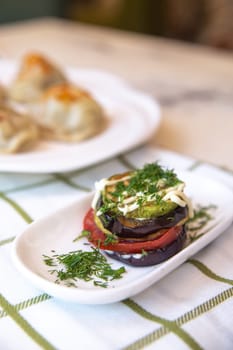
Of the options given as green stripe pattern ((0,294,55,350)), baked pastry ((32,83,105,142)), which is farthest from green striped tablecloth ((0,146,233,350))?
baked pastry ((32,83,105,142))

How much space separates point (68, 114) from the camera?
1.12m

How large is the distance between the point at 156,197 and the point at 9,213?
248 mm

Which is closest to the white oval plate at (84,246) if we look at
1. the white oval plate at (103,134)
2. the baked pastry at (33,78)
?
the white oval plate at (103,134)

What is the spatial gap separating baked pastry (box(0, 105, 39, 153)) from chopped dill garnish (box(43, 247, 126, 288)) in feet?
1.10

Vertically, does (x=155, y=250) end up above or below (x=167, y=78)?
above

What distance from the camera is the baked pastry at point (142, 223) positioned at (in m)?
0.67

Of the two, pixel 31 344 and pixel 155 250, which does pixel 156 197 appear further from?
pixel 31 344

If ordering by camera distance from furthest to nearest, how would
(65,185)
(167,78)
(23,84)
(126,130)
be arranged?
(167,78) → (23,84) → (126,130) → (65,185)

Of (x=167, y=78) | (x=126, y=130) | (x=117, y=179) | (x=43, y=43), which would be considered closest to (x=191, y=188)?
(x=117, y=179)

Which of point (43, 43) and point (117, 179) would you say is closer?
point (117, 179)

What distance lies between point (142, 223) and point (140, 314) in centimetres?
10

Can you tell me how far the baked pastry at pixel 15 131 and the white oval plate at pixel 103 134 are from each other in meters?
0.02

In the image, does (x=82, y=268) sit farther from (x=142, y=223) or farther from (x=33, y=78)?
(x=33, y=78)

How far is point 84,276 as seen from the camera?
646mm
